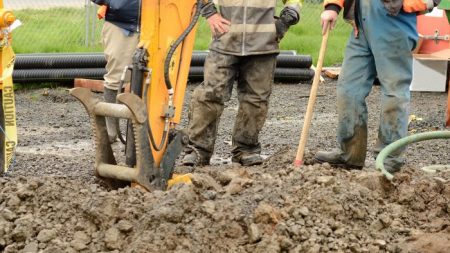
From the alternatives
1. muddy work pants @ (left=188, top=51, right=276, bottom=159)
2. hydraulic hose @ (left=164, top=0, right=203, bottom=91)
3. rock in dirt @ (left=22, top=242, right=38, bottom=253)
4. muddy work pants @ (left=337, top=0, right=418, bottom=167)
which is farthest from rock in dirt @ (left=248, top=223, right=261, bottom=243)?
muddy work pants @ (left=188, top=51, right=276, bottom=159)

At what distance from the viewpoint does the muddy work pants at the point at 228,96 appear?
785 centimetres

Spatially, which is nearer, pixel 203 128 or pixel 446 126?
pixel 203 128

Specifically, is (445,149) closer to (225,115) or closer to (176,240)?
(225,115)

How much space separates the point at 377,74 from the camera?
737 cm

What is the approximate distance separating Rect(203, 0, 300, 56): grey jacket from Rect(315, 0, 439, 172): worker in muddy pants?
2.07 feet

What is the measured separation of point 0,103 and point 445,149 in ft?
13.8

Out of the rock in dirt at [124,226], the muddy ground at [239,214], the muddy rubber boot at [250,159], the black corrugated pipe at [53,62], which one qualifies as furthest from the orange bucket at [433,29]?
the rock in dirt at [124,226]

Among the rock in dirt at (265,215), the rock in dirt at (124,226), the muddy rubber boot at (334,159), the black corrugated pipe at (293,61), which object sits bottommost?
the black corrugated pipe at (293,61)

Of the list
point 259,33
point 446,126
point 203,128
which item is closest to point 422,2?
point 259,33

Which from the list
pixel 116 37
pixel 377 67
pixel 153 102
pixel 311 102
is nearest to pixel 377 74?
pixel 377 67

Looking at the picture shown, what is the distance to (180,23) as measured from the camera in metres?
6.37

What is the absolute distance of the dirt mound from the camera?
5246 mm

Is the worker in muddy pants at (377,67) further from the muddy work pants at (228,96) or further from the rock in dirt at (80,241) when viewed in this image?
the rock in dirt at (80,241)

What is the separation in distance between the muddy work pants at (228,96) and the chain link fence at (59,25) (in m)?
6.84
